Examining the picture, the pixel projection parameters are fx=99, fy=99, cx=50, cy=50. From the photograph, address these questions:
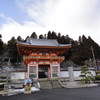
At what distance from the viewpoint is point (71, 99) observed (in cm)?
800

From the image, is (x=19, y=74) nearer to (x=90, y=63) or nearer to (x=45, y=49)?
(x=45, y=49)

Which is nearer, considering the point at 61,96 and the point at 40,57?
the point at 61,96

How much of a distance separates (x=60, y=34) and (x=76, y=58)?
2050 centimetres

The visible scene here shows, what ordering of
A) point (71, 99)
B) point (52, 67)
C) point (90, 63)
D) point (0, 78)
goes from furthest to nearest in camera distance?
1. point (90, 63)
2. point (52, 67)
3. point (0, 78)
4. point (71, 99)

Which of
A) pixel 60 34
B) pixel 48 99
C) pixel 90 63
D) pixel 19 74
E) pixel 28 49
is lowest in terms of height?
pixel 48 99

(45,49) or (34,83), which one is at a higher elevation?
(45,49)

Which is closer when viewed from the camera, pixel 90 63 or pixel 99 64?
pixel 90 63

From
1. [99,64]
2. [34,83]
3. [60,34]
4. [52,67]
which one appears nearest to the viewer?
[34,83]

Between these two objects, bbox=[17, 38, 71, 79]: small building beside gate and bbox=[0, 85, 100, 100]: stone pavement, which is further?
bbox=[17, 38, 71, 79]: small building beside gate

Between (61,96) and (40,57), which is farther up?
(40,57)

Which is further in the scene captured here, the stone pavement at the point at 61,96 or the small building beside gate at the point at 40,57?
the small building beside gate at the point at 40,57

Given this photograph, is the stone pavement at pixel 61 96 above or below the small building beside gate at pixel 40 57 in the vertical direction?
below

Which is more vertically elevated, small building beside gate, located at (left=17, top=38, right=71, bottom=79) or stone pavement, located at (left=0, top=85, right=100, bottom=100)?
small building beside gate, located at (left=17, top=38, right=71, bottom=79)

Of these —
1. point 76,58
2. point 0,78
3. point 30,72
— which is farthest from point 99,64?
point 0,78
